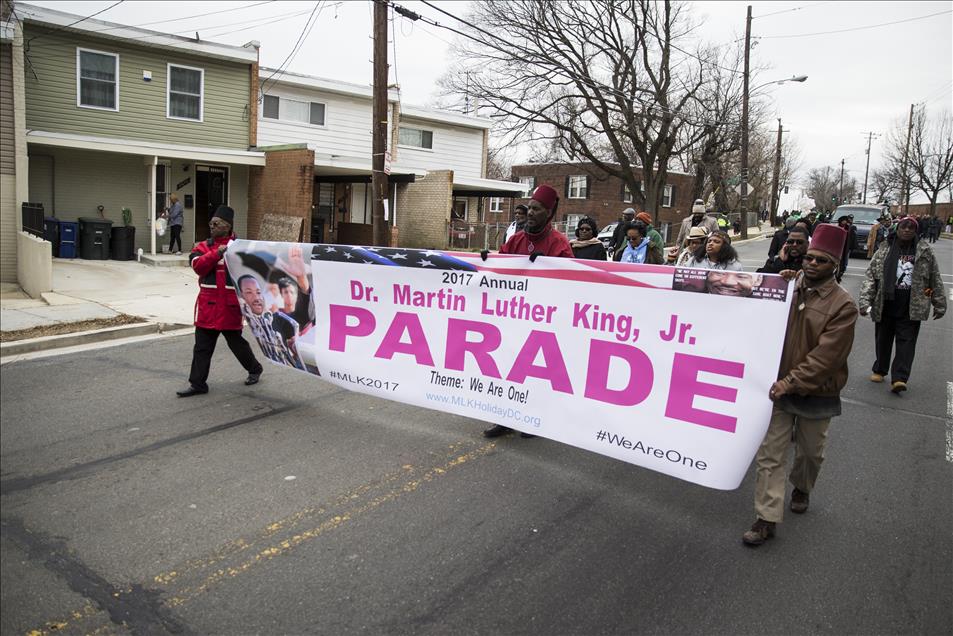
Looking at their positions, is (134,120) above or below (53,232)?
above

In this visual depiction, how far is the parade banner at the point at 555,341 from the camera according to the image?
3.97m

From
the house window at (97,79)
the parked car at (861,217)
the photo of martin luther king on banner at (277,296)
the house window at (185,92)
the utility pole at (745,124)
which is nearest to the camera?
the photo of martin luther king on banner at (277,296)

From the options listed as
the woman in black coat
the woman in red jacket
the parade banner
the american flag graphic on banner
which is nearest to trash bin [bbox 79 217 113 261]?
the woman in red jacket

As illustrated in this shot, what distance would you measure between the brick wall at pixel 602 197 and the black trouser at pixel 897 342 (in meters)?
43.4

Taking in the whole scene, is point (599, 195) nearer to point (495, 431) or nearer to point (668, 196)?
point (668, 196)

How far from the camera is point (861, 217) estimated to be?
27.5m

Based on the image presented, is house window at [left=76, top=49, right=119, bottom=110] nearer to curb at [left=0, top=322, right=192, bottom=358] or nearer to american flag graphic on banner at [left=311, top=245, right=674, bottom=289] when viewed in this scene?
curb at [left=0, top=322, right=192, bottom=358]

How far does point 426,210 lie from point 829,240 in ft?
69.4

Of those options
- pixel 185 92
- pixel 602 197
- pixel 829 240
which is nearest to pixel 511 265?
pixel 829 240

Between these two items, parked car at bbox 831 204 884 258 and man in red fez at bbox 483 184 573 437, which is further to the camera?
parked car at bbox 831 204 884 258

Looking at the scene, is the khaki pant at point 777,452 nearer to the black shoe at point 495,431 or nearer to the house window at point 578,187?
the black shoe at point 495,431

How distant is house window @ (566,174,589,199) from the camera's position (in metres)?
53.0

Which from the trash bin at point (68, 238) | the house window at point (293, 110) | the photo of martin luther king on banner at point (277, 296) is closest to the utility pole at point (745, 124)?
the house window at point (293, 110)

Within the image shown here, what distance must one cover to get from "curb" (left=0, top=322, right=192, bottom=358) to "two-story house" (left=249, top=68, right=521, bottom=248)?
33.0 ft
